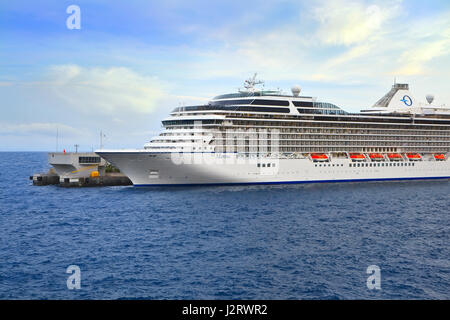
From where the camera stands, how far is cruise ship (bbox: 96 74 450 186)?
57969mm

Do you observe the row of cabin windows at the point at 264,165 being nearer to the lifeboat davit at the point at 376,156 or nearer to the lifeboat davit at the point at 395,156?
the lifeboat davit at the point at 376,156

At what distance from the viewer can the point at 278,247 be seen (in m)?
30.6

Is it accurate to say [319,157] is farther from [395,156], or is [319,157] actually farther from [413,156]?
[413,156]

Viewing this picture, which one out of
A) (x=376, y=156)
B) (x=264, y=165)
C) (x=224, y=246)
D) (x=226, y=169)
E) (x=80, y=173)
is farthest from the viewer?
(x=376, y=156)

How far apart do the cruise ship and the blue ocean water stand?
223 inches

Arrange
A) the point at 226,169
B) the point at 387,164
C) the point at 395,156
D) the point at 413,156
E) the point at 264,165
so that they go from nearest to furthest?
the point at 226,169 < the point at 264,165 < the point at 387,164 < the point at 395,156 < the point at 413,156

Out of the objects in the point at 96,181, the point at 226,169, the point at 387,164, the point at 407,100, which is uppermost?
the point at 407,100

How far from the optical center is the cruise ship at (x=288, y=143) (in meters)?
58.0

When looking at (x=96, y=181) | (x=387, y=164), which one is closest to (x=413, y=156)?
(x=387, y=164)

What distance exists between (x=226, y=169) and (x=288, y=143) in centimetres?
1267

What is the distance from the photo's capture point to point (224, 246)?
30641mm

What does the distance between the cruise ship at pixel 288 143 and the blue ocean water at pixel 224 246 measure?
18.6 feet

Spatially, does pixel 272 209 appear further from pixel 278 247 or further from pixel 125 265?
pixel 125 265
